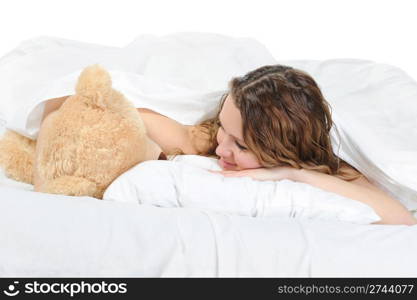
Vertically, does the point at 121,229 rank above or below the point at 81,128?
below

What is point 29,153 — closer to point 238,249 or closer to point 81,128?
point 81,128

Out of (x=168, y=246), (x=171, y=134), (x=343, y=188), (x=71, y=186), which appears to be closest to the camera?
(x=168, y=246)

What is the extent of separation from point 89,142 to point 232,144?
0.38 metres

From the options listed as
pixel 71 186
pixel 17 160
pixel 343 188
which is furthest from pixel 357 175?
pixel 17 160

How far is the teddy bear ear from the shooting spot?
1.63 m

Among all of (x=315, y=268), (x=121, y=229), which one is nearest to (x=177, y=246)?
(x=121, y=229)

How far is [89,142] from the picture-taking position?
160cm

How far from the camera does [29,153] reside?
6.28 ft

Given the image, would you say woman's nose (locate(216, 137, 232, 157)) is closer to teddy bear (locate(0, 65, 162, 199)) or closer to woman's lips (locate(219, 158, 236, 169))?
woman's lips (locate(219, 158, 236, 169))

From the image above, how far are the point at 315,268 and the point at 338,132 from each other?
1.85 feet

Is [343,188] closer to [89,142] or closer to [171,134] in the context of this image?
[171,134]

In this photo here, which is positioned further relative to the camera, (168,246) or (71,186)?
(71,186)

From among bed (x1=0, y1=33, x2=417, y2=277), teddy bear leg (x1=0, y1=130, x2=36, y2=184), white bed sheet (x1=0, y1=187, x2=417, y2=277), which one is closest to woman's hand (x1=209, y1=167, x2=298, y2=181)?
bed (x1=0, y1=33, x2=417, y2=277)

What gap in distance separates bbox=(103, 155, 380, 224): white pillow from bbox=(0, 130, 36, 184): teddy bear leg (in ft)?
1.23
